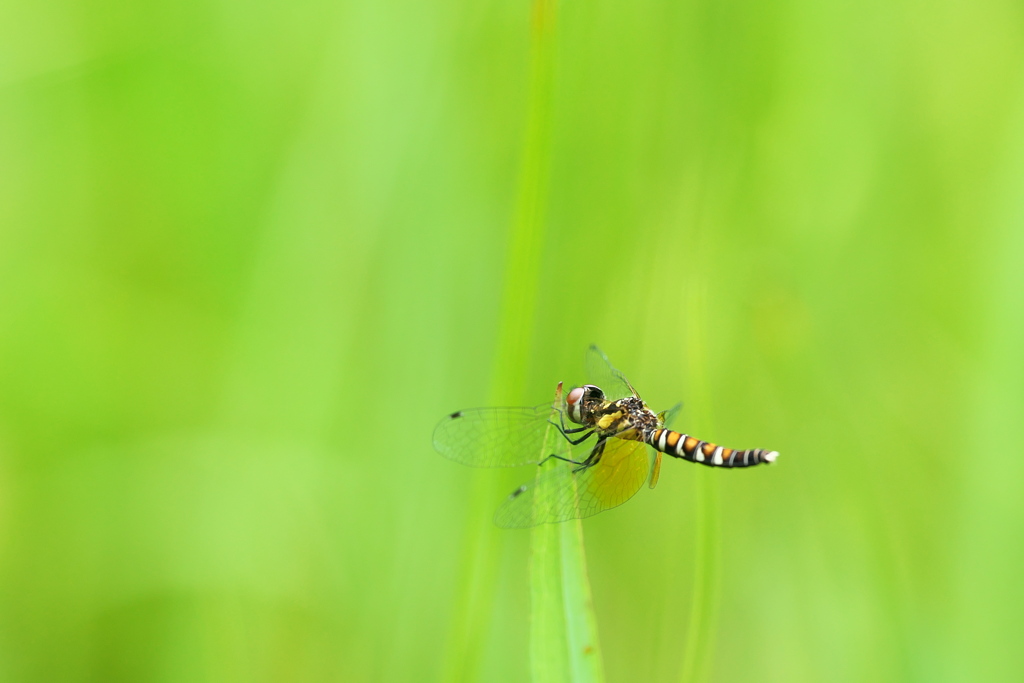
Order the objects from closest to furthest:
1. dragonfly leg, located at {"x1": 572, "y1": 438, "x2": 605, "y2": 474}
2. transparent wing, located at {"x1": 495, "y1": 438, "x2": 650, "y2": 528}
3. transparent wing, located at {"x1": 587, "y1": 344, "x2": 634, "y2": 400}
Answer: transparent wing, located at {"x1": 495, "y1": 438, "x2": 650, "y2": 528} → dragonfly leg, located at {"x1": 572, "y1": 438, "x2": 605, "y2": 474} → transparent wing, located at {"x1": 587, "y1": 344, "x2": 634, "y2": 400}

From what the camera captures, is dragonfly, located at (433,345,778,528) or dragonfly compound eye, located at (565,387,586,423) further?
dragonfly compound eye, located at (565,387,586,423)

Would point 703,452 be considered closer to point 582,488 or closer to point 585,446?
point 582,488

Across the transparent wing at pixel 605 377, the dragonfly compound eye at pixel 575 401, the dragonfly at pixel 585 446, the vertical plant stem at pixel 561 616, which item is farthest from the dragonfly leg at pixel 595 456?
the vertical plant stem at pixel 561 616

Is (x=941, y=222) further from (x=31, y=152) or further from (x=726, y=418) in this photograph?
(x=31, y=152)

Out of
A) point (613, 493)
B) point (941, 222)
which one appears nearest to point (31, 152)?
point (613, 493)

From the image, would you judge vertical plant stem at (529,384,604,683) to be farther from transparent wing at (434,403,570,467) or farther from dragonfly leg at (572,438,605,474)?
dragonfly leg at (572,438,605,474)

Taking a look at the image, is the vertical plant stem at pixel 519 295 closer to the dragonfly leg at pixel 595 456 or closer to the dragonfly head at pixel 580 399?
the dragonfly leg at pixel 595 456

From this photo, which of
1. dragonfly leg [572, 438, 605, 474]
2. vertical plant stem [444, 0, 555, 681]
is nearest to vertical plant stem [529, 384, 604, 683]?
vertical plant stem [444, 0, 555, 681]
